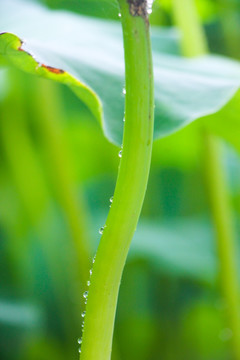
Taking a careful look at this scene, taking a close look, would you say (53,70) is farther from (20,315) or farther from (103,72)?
(20,315)

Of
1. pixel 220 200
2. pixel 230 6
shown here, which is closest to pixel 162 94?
pixel 220 200

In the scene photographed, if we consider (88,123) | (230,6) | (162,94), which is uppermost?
(230,6)

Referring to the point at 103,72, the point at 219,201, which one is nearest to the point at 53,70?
the point at 103,72

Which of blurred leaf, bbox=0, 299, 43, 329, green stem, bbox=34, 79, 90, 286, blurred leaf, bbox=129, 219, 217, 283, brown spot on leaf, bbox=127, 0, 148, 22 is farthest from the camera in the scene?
blurred leaf, bbox=129, 219, 217, 283

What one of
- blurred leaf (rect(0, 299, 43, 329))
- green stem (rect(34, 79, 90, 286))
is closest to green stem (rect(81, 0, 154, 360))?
blurred leaf (rect(0, 299, 43, 329))

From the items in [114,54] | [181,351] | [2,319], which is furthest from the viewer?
[181,351]

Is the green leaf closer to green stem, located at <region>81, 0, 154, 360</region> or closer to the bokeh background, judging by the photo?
green stem, located at <region>81, 0, 154, 360</region>

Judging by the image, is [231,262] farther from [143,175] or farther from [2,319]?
[143,175]
